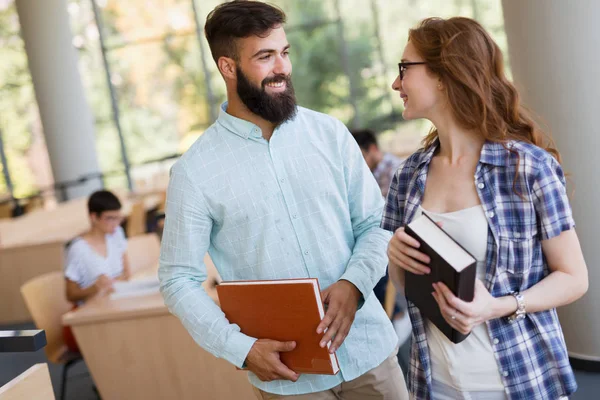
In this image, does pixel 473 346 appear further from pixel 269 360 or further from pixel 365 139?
pixel 365 139

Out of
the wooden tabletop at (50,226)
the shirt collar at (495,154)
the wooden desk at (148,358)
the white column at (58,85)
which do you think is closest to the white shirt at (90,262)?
the wooden desk at (148,358)

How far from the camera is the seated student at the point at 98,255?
4.48 meters

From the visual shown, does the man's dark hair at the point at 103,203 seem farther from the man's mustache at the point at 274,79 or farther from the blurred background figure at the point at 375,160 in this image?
the man's mustache at the point at 274,79

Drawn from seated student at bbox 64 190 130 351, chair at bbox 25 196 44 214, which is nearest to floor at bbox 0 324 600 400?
seated student at bbox 64 190 130 351

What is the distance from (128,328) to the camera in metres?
3.60

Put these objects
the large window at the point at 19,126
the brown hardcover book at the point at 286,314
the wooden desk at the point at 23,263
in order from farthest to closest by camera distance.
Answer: the large window at the point at 19,126
the wooden desk at the point at 23,263
the brown hardcover book at the point at 286,314

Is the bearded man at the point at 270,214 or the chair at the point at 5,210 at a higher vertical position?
the bearded man at the point at 270,214

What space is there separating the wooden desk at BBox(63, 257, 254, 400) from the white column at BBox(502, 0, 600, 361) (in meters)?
1.73

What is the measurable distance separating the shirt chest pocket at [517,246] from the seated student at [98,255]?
3189 millimetres

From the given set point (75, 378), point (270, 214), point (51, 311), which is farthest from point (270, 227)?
point (75, 378)

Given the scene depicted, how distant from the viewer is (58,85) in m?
10.4

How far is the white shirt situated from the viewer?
455 cm

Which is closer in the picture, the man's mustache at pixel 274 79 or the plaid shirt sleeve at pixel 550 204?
the plaid shirt sleeve at pixel 550 204

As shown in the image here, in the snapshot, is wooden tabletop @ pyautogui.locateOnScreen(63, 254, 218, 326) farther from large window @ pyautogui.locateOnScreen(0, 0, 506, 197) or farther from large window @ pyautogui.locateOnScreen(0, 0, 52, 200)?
large window @ pyautogui.locateOnScreen(0, 0, 52, 200)
